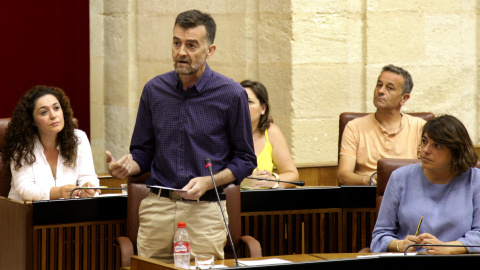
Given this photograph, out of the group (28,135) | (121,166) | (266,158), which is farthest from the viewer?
(266,158)

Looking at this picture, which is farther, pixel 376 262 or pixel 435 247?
pixel 435 247

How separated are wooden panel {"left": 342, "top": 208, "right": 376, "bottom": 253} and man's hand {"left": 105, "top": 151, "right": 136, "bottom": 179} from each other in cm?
154

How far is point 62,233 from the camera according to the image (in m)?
3.57

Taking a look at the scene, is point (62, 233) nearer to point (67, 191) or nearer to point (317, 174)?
point (67, 191)

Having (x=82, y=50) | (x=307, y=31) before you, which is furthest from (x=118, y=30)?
(x=307, y=31)

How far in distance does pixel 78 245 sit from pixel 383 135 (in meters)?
2.10

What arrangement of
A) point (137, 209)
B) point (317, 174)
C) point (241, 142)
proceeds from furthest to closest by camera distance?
point (317, 174) → point (137, 209) → point (241, 142)

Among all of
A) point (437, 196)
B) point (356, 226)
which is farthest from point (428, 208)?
point (356, 226)

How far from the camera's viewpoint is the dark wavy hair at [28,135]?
12.9 ft

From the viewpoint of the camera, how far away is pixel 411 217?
3.18 m

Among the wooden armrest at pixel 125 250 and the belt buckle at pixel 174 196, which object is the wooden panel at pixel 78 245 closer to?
the wooden armrest at pixel 125 250

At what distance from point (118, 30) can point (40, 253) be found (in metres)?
3.04

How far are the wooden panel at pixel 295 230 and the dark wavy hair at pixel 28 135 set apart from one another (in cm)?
103

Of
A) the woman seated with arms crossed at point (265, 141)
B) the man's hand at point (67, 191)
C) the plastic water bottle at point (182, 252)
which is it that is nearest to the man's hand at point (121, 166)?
the plastic water bottle at point (182, 252)
